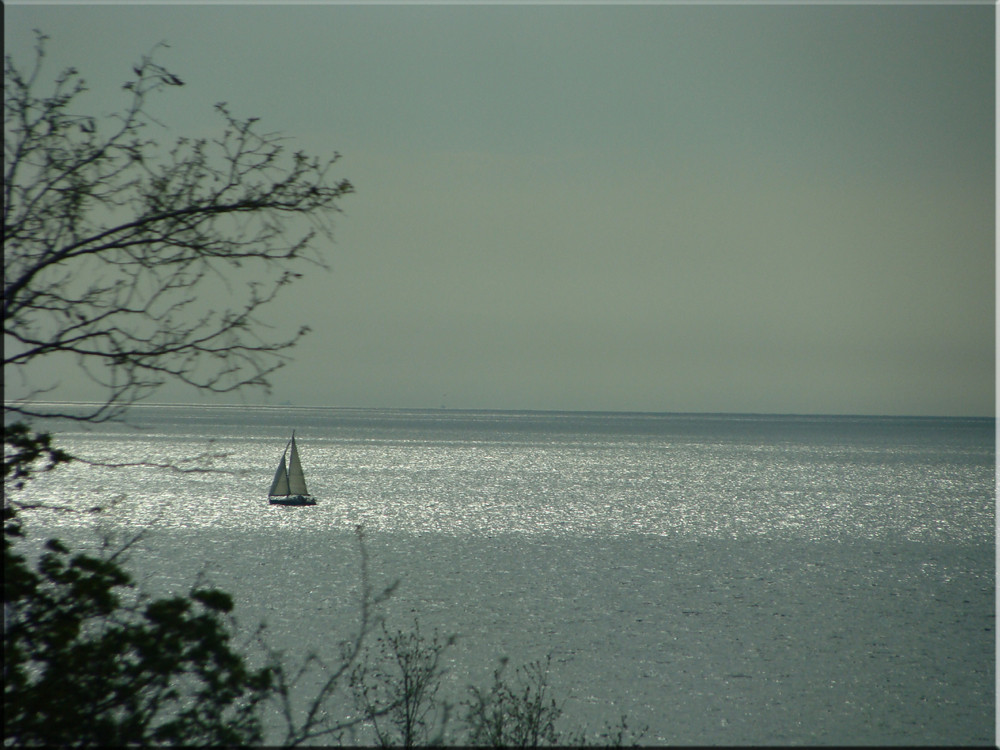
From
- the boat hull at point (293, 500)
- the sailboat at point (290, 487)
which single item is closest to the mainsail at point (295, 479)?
the sailboat at point (290, 487)

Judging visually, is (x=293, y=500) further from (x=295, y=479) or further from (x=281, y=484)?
(x=281, y=484)

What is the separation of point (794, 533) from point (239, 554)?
30.4 metres

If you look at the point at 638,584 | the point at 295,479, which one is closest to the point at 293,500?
the point at 295,479

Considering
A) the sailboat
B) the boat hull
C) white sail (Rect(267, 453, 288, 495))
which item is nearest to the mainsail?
the sailboat

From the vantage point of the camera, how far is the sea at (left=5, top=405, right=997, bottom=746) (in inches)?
691

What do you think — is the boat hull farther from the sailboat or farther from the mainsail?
the mainsail

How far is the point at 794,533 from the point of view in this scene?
48500 millimetres

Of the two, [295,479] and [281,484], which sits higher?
[295,479]

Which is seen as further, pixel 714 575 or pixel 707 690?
pixel 714 575

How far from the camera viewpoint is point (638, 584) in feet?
104

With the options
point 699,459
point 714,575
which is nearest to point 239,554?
point 714,575

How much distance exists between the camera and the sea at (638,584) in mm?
17547

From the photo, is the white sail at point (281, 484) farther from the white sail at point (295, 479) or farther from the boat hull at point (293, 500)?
the boat hull at point (293, 500)

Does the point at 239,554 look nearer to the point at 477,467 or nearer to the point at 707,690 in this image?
the point at 707,690
